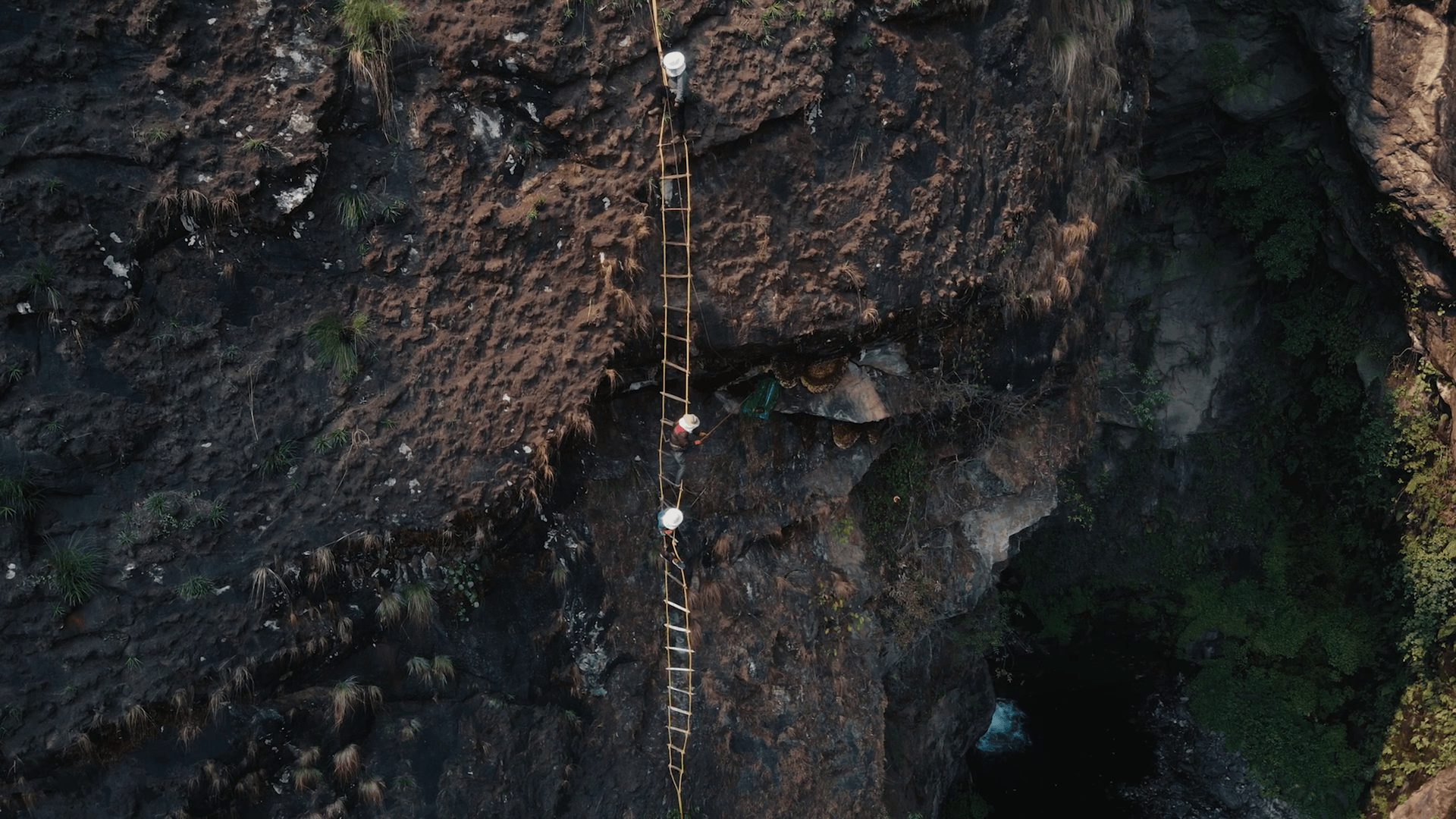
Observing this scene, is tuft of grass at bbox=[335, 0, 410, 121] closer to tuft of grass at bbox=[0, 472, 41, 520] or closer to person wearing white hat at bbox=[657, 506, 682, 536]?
tuft of grass at bbox=[0, 472, 41, 520]

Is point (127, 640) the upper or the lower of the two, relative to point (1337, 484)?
upper

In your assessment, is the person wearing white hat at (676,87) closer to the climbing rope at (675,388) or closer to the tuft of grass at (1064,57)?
the climbing rope at (675,388)

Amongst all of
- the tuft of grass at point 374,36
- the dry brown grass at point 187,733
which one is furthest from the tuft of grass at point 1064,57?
Result: the dry brown grass at point 187,733

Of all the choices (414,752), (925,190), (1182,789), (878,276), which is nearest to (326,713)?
(414,752)

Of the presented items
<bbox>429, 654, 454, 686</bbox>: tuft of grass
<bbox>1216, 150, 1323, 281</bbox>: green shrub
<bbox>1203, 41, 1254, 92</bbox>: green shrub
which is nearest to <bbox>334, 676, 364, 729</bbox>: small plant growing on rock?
<bbox>429, 654, 454, 686</bbox>: tuft of grass

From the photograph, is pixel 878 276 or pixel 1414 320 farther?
pixel 1414 320

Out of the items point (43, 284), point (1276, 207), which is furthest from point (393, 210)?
point (1276, 207)

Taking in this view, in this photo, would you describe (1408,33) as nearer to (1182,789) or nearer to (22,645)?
(1182,789)
